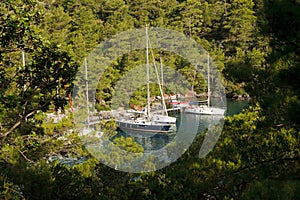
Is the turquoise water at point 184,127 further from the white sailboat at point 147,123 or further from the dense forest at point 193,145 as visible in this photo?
the dense forest at point 193,145

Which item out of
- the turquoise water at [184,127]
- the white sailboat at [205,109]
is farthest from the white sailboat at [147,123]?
the white sailboat at [205,109]

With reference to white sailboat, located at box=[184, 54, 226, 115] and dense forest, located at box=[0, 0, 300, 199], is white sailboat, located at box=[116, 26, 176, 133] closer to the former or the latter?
white sailboat, located at box=[184, 54, 226, 115]

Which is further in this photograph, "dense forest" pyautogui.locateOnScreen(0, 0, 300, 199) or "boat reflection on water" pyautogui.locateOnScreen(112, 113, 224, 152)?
"boat reflection on water" pyautogui.locateOnScreen(112, 113, 224, 152)

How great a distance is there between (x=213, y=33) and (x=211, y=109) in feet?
22.3

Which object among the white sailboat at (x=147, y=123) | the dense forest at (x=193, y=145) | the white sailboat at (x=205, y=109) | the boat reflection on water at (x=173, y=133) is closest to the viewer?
the dense forest at (x=193, y=145)

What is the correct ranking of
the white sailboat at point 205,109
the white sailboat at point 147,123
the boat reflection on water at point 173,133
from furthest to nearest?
1. the white sailboat at point 205,109
2. the white sailboat at point 147,123
3. the boat reflection on water at point 173,133

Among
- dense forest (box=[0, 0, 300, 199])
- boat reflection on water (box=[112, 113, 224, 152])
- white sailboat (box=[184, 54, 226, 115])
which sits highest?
dense forest (box=[0, 0, 300, 199])

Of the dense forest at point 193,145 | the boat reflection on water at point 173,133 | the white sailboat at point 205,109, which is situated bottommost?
the boat reflection on water at point 173,133

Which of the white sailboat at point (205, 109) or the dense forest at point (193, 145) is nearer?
the dense forest at point (193, 145)

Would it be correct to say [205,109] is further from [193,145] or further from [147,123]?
[193,145]

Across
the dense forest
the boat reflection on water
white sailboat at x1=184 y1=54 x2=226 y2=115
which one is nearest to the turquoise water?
the boat reflection on water

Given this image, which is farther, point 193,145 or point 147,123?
point 147,123

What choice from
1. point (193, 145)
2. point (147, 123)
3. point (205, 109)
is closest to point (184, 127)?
point (147, 123)

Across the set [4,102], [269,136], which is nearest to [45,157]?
[4,102]
